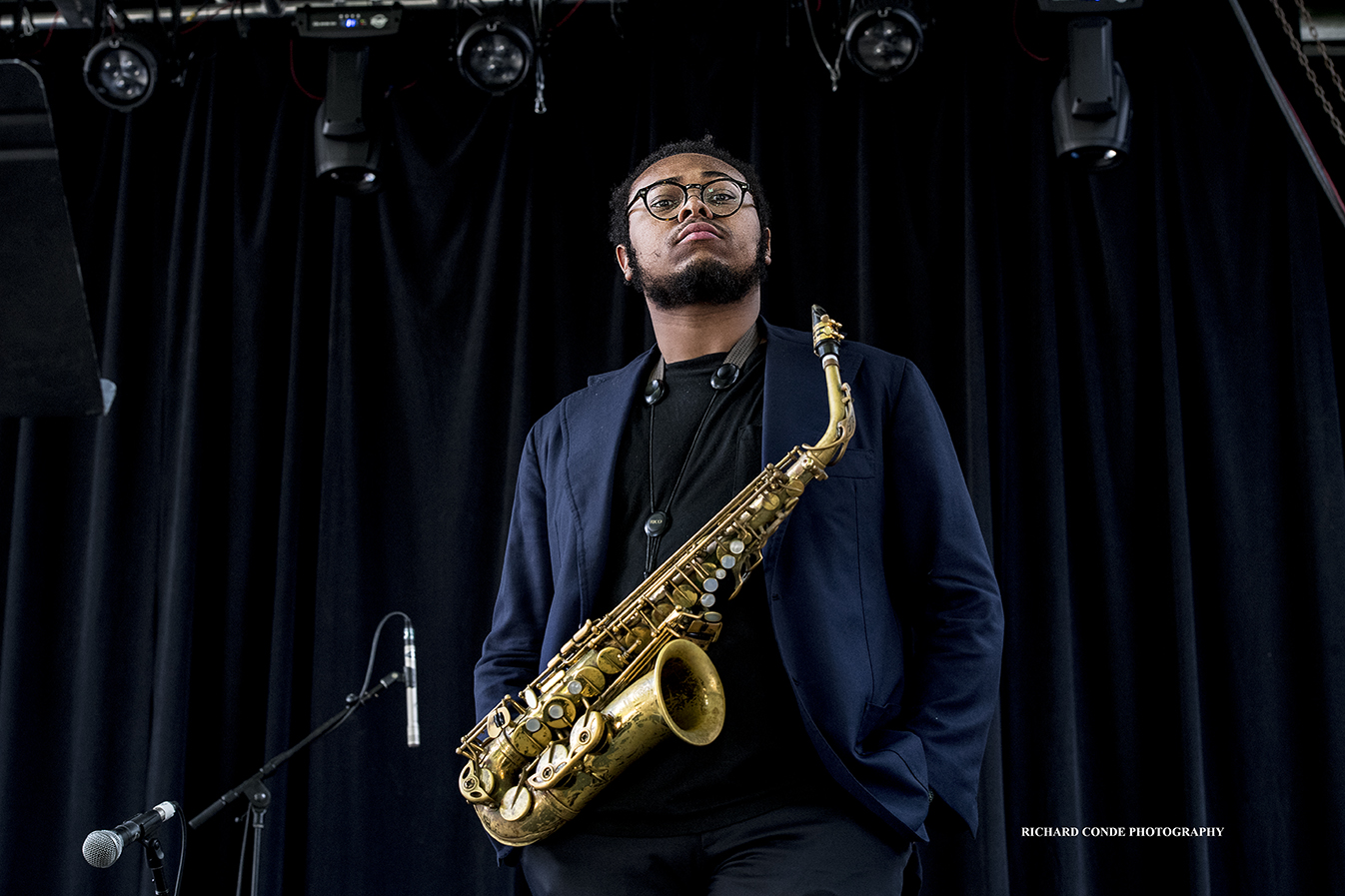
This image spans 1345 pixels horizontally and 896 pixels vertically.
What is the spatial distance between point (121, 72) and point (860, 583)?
10.7 feet

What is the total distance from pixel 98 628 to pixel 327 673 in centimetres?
94

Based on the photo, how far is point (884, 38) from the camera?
3521 millimetres

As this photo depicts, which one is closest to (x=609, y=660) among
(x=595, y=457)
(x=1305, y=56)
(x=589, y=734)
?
(x=589, y=734)

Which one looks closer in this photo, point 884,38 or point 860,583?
point 860,583

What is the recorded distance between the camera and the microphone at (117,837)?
98.2 inches

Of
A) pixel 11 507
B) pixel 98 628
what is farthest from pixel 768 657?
pixel 11 507

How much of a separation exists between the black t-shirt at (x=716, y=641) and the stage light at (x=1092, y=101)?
5.73 feet

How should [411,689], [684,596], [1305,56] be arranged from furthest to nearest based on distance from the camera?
[1305,56], [411,689], [684,596]

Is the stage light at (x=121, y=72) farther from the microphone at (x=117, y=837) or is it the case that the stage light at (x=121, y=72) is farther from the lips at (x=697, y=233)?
the microphone at (x=117, y=837)

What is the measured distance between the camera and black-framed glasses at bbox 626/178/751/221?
8.55 feet

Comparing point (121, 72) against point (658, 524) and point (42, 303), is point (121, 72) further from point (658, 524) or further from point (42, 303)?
point (658, 524)

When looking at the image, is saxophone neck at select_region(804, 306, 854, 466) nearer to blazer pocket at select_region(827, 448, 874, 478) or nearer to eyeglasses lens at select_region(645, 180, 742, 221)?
blazer pocket at select_region(827, 448, 874, 478)

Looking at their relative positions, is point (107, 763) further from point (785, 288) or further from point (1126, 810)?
point (1126, 810)

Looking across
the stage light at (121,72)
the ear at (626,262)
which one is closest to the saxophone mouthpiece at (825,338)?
the ear at (626,262)
